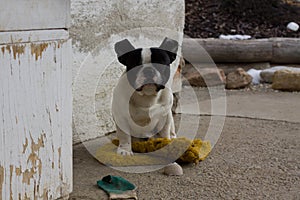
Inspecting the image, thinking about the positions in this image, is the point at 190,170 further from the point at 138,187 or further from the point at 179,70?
the point at 179,70

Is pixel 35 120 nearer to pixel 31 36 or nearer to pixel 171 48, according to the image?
pixel 31 36

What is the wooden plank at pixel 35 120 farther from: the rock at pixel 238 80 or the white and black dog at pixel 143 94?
the rock at pixel 238 80

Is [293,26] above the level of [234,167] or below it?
below

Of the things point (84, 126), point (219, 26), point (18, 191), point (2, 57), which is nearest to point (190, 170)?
point (84, 126)

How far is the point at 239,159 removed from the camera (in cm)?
311

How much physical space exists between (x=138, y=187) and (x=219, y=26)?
5.20 m

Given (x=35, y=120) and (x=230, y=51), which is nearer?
(x=35, y=120)

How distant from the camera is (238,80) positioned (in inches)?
223

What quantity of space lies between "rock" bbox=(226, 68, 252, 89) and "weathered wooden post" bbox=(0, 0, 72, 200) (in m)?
3.58

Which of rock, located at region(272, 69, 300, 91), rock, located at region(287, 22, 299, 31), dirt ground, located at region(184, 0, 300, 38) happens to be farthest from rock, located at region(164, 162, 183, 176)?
rock, located at region(287, 22, 299, 31)

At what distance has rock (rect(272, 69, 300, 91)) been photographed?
538 centimetres

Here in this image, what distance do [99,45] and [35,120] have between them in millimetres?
1437

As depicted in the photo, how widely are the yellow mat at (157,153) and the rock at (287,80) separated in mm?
2547

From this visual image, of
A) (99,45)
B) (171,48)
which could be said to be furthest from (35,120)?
(99,45)
